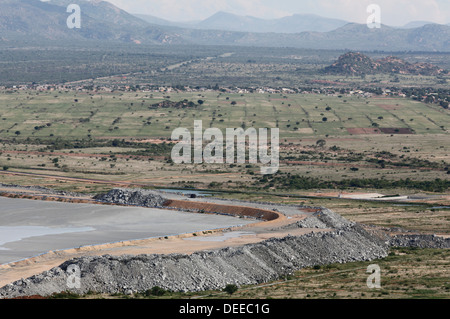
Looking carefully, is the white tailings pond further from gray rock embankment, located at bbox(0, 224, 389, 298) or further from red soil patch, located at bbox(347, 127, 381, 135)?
red soil patch, located at bbox(347, 127, 381, 135)

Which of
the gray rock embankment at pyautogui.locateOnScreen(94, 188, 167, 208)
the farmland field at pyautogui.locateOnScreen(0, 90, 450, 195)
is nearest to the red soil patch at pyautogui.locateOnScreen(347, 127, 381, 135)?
the farmland field at pyautogui.locateOnScreen(0, 90, 450, 195)

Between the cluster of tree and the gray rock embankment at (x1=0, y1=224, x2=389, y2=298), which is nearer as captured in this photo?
the gray rock embankment at (x1=0, y1=224, x2=389, y2=298)

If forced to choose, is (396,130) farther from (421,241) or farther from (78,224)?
(78,224)

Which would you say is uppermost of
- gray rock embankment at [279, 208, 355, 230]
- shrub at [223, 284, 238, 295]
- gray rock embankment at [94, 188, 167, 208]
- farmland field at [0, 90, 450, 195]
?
shrub at [223, 284, 238, 295]

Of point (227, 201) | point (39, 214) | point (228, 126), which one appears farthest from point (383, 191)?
point (228, 126)

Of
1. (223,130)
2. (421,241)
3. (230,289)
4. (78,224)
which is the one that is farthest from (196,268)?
(223,130)

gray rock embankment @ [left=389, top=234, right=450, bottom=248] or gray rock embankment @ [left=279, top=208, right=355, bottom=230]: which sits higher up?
gray rock embankment @ [left=279, top=208, right=355, bottom=230]
